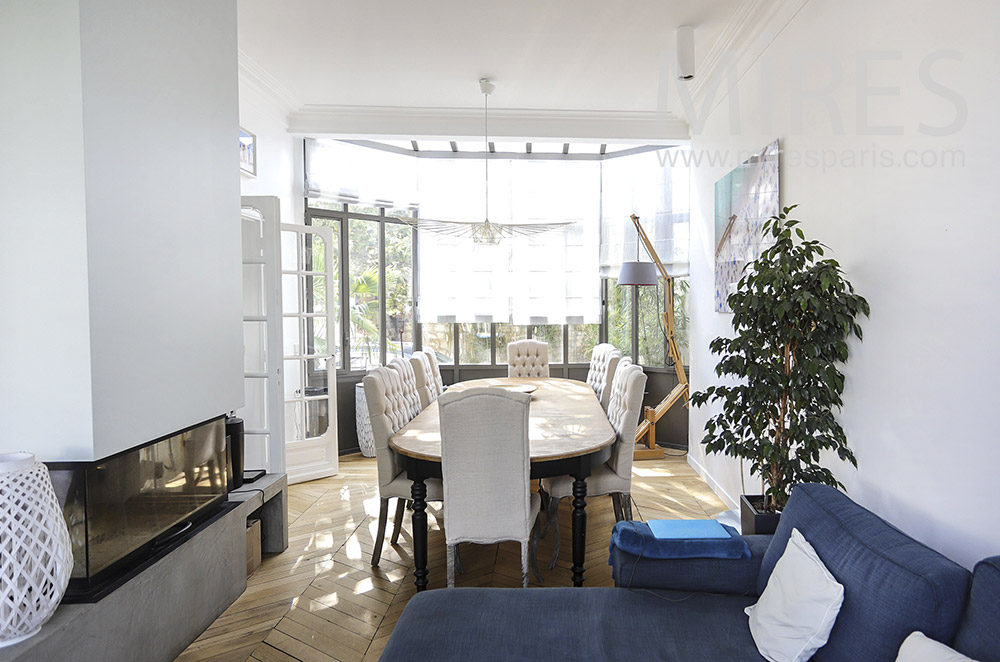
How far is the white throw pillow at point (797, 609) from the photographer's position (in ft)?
5.03

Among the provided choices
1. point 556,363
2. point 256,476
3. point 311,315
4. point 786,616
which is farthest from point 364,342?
point 786,616

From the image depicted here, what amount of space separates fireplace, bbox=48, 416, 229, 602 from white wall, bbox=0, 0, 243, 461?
0.09m

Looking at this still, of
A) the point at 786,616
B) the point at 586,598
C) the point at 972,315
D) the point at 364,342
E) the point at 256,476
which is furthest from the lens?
the point at 364,342

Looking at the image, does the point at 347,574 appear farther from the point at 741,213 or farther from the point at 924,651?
the point at 741,213

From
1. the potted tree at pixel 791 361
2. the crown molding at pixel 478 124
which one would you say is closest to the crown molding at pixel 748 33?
the crown molding at pixel 478 124

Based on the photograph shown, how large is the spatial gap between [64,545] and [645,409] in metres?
4.51

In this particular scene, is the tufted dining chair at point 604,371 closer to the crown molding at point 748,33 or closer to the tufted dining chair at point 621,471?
the tufted dining chair at point 621,471

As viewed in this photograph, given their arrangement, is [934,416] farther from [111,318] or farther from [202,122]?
[202,122]

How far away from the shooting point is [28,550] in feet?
5.00

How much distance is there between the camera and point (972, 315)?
5.71 ft

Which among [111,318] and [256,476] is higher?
[111,318]

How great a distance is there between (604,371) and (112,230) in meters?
3.49

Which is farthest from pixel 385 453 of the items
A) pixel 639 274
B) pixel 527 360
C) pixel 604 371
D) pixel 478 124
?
pixel 478 124

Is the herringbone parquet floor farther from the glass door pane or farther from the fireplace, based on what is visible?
the glass door pane
